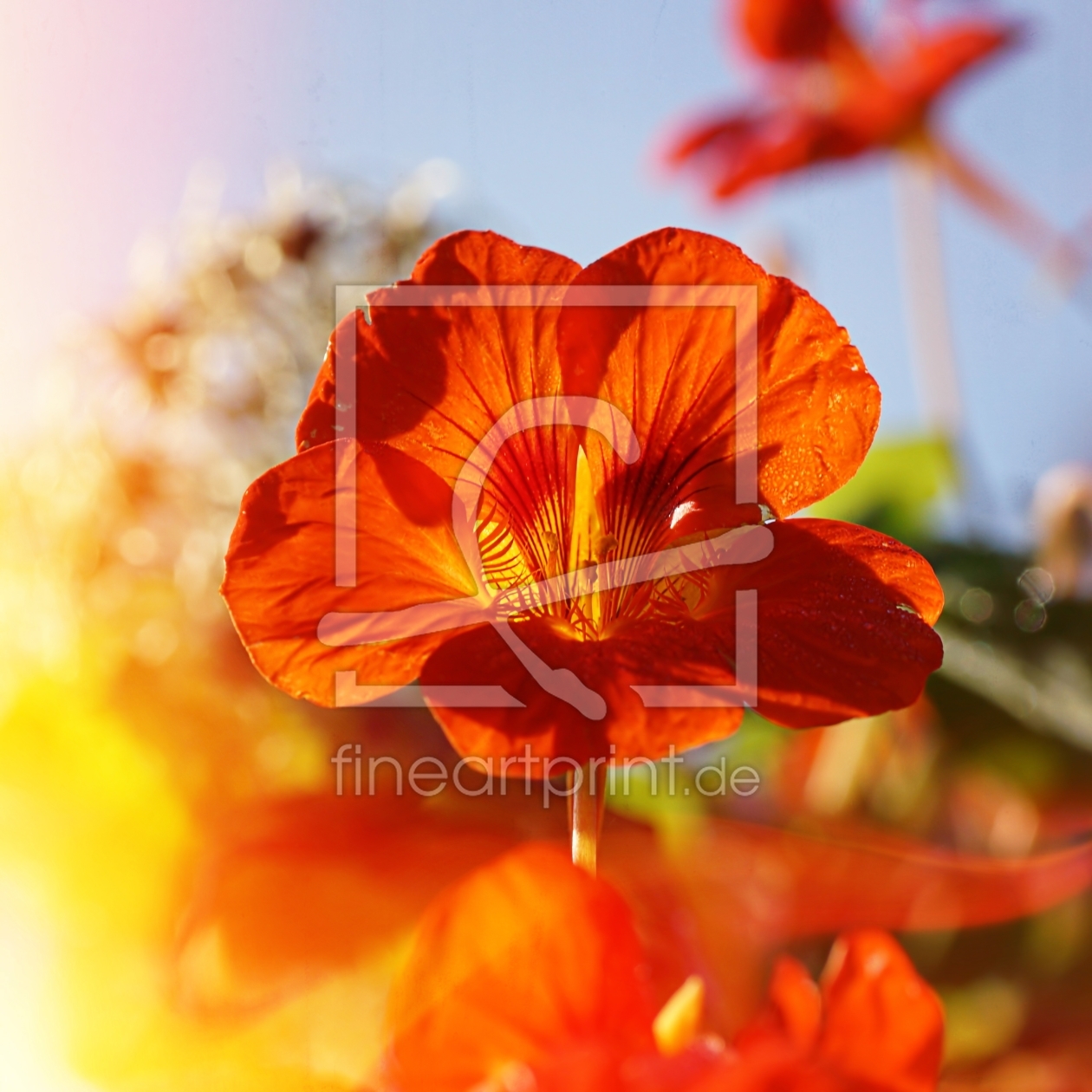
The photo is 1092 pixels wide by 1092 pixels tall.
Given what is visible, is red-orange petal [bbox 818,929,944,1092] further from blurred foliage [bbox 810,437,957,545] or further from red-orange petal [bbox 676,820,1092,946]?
blurred foliage [bbox 810,437,957,545]

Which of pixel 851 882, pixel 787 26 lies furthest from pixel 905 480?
pixel 787 26

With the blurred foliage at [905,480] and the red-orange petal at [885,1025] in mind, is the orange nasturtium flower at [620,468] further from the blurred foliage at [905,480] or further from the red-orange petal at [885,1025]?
the blurred foliage at [905,480]

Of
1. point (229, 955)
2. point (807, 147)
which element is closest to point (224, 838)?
point (229, 955)

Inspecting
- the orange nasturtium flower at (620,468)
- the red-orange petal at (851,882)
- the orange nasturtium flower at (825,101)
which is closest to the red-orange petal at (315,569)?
the orange nasturtium flower at (620,468)

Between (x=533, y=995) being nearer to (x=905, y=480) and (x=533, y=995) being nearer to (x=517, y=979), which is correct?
(x=517, y=979)

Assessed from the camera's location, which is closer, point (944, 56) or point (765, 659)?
point (765, 659)

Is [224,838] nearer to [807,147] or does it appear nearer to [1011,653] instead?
[1011,653]
